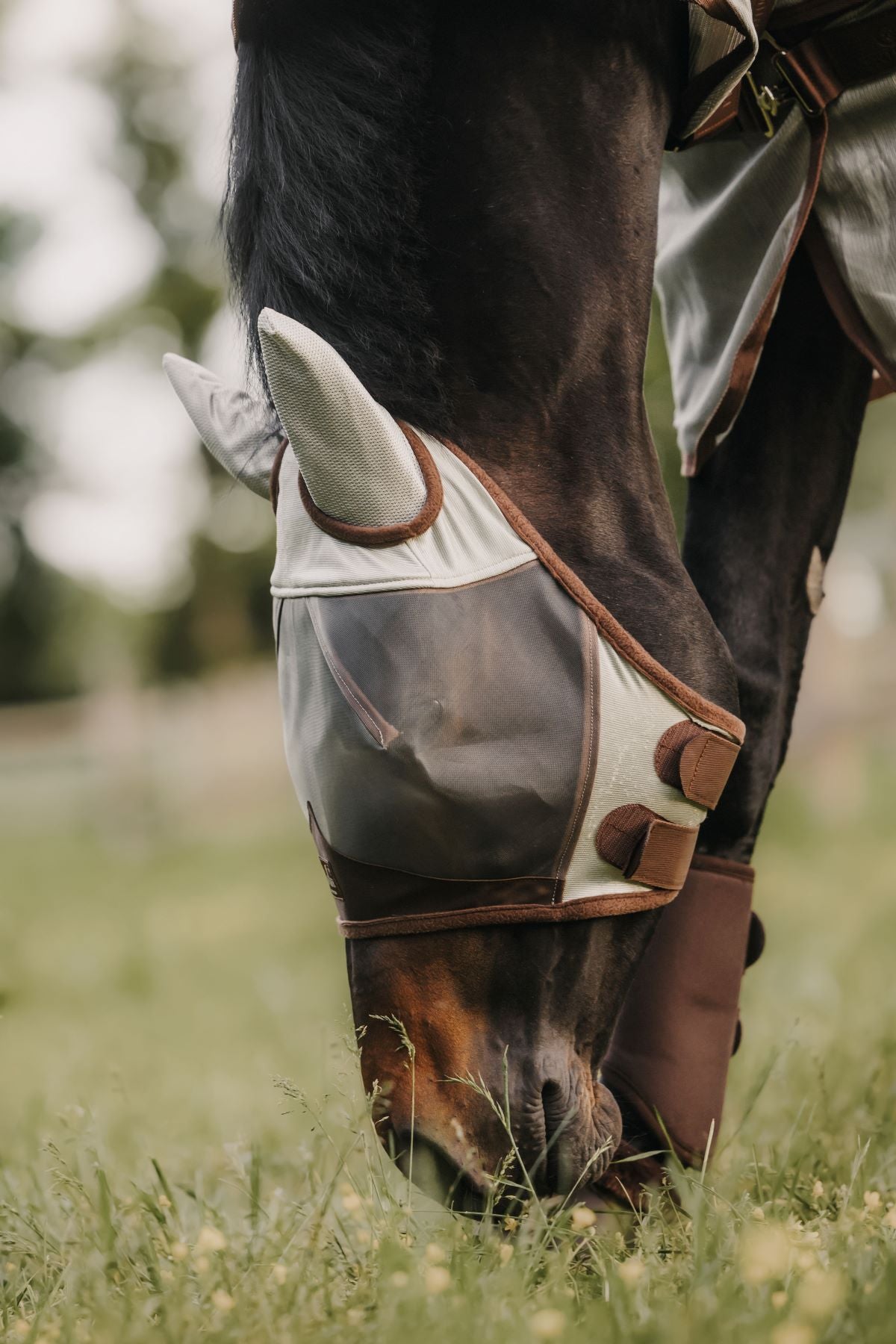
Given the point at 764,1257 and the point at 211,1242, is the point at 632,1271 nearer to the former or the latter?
the point at 764,1257

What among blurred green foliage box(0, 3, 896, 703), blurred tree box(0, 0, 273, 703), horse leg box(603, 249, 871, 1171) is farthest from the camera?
blurred tree box(0, 0, 273, 703)

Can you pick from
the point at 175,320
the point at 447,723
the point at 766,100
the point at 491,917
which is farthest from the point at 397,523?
the point at 175,320

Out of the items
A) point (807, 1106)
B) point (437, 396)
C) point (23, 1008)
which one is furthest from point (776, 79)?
point (23, 1008)

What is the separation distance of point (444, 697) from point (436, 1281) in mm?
568

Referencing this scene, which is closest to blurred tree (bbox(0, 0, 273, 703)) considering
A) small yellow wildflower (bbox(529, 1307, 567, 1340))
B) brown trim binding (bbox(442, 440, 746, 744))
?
brown trim binding (bbox(442, 440, 746, 744))

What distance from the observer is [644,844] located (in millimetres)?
1541

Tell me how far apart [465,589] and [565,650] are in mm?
133

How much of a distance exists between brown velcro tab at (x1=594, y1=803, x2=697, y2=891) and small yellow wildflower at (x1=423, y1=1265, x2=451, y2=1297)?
49 cm

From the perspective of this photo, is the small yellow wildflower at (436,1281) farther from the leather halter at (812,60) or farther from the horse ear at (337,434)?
the leather halter at (812,60)

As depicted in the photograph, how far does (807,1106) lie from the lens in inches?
91.7

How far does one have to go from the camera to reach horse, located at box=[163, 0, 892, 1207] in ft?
4.76

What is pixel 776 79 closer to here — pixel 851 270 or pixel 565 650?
pixel 851 270

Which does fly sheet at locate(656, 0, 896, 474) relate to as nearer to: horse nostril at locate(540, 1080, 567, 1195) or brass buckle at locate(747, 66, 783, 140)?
brass buckle at locate(747, 66, 783, 140)

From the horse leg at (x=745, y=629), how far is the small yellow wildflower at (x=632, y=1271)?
32 cm
